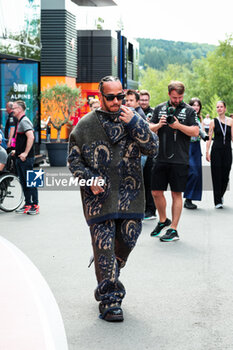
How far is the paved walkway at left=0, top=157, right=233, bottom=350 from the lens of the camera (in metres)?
4.56

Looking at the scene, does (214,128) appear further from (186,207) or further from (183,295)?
(183,295)

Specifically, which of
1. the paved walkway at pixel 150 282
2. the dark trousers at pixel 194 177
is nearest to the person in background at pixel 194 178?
the dark trousers at pixel 194 177

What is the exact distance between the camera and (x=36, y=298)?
5.43 meters

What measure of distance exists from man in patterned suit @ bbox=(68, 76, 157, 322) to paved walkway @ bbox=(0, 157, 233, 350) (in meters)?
0.31

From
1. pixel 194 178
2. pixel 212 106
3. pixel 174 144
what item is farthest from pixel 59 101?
pixel 212 106

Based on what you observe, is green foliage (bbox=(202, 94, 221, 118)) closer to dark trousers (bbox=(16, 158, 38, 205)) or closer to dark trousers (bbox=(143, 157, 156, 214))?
dark trousers (bbox=(16, 158, 38, 205))

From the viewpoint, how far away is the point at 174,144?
320 inches

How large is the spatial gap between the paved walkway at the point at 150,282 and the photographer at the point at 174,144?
0.61m

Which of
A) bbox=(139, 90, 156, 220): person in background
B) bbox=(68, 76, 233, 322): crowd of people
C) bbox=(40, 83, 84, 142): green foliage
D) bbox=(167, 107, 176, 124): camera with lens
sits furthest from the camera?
bbox=(40, 83, 84, 142): green foliage

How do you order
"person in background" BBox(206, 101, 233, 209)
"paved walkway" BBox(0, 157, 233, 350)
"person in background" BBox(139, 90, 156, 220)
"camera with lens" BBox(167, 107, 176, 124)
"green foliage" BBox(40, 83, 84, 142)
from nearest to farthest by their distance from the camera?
"paved walkway" BBox(0, 157, 233, 350), "camera with lens" BBox(167, 107, 176, 124), "person in background" BBox(139, 90, 156, 220), "person in background" BBox(206, 101, 233, 209), "green foliage" BBox(40, 83, 84, 142)

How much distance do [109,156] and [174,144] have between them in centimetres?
314

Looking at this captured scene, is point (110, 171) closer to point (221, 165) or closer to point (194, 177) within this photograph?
point (194, 177)

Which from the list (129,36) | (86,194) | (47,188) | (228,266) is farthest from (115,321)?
(129,36)

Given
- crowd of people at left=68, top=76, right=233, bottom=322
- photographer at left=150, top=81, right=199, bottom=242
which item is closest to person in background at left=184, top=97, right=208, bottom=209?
photographer at left=150, top=81, right=199, bottom=242
